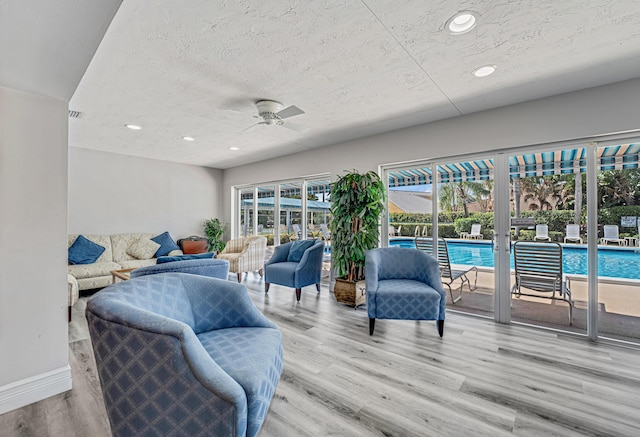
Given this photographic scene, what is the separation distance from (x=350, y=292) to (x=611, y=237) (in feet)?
9.44

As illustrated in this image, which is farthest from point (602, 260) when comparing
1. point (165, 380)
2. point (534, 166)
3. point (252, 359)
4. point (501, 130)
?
point (165, 380)

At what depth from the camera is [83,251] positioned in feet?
15.7

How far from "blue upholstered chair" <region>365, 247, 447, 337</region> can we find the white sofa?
4.13m

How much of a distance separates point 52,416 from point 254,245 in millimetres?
3852

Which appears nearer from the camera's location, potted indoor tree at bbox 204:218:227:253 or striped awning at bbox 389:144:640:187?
striped awning at bbox 389:144:640:187

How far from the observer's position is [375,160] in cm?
441

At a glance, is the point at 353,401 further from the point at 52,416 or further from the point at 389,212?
the point at 389,212

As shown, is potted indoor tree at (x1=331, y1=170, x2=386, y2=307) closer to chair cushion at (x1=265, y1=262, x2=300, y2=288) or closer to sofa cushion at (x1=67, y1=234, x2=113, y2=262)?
chair cushion at (x1=265, y1=262, x2=300, y2=288)

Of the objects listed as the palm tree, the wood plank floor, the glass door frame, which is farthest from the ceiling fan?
the palm tree

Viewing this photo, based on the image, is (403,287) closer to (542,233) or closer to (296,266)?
(542,233)

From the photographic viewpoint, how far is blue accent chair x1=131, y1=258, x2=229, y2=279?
8.84 feet

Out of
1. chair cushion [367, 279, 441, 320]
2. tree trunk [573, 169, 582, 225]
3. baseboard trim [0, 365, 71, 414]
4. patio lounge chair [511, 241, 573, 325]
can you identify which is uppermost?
tree trunk [573, 169, 582, 225]

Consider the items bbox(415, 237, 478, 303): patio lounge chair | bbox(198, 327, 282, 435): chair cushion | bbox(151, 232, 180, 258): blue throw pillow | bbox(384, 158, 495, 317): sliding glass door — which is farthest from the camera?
bbox(151, 232, 180, 258): blue throw pillow

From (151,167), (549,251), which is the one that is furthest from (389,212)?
(151,167)
